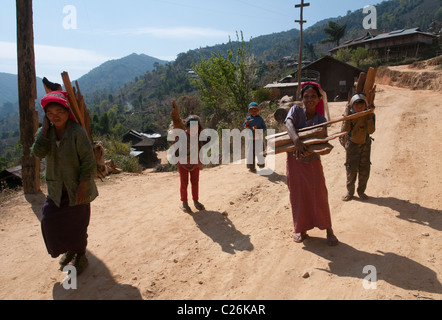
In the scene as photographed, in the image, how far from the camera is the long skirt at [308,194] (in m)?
3.33

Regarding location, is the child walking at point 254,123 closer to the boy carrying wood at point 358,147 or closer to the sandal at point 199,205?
the boy carrying wood at point 358,147

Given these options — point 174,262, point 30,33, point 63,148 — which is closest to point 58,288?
point 174,262

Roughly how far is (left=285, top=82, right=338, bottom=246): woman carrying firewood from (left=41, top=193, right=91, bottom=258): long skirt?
7.80 feet

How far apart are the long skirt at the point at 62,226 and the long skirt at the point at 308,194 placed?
2363 millimetres

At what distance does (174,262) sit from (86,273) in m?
0.95

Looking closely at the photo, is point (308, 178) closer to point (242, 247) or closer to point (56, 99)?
point (242, 247)

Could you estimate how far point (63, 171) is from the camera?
2.92m

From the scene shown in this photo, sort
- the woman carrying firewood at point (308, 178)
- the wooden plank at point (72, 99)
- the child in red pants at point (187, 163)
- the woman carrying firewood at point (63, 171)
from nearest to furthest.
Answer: the woman carrying firewood at point (63, 171)
the wooden plank at point (72, 99)
the woman carrying firewood at point (308, 178)
the child in red pants at point (187, 163)

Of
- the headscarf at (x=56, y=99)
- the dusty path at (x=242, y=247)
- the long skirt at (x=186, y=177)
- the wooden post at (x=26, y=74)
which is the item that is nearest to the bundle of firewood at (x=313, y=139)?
the dusty path at (x=242, y=247)

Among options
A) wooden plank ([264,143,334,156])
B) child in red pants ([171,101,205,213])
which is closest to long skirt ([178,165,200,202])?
child in red pants ([171,101,205,213])

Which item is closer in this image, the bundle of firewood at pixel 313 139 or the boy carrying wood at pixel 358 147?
the bundle of firewood at pixel 313 139

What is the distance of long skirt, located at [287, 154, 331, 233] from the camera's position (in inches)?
131

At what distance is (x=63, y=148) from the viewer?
9.49ft

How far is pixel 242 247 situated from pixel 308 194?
3.43ft
